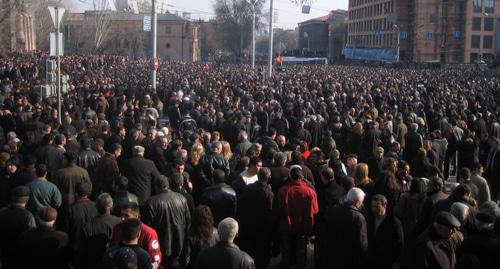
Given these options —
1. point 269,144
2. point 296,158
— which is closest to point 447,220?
point 296,158

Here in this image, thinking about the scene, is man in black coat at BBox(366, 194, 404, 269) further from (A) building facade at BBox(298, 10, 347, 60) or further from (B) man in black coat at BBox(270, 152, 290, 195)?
(A) building facade at BBox(298, 10, 347, 60)

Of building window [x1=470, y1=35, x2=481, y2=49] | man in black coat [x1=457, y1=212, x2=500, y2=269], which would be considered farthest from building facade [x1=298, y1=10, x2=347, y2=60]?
man in black coat [x1=457, y1=212, x2=500, y2=269]

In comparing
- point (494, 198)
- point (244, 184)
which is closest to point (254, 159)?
point (244, 184)

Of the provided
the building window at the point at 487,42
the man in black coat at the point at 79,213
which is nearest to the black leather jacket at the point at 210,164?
the man in black coat at the point at 79,213

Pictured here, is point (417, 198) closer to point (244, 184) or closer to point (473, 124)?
point (244, 184)

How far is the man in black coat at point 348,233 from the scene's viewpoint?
6387 millimetres

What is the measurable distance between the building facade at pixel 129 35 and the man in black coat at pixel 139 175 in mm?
59329

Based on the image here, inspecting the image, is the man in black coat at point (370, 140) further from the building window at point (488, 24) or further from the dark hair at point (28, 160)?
the building window at point (488, 24)

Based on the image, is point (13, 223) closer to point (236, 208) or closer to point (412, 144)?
point (236, 208)

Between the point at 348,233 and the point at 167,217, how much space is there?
1.96 meters

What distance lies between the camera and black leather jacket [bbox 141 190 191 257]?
22.6 feet

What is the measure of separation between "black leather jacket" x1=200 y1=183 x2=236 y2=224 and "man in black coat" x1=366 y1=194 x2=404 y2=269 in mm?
1694

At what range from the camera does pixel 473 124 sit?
15.7m

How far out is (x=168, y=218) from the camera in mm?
6934
